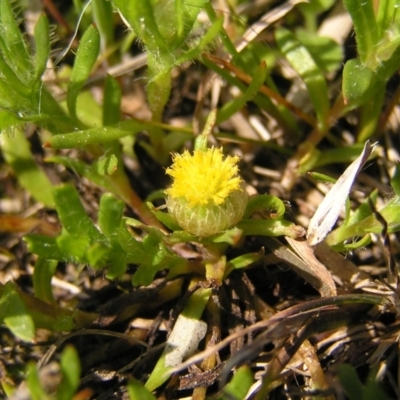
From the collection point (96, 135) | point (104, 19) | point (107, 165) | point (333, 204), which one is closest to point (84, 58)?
point (96, 135)

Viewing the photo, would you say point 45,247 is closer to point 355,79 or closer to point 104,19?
point 355,79

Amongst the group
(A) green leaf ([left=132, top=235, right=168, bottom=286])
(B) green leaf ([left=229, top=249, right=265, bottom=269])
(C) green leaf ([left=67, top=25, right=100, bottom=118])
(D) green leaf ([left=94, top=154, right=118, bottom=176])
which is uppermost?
(C) green leaf ([left=67, top=25, right=100, bottom=118])

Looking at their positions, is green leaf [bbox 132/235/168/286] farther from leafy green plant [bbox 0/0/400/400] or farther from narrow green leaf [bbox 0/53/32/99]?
narrow green leaf [bbox 0/53/32/99]

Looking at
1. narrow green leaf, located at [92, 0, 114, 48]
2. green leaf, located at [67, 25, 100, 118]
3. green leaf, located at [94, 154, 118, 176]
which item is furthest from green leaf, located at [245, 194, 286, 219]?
→ narrow green leaf, located at [92, 0, 114, 48]

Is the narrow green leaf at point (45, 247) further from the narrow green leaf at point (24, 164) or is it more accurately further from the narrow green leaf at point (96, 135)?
the narrow green leaf at point (24, 164)

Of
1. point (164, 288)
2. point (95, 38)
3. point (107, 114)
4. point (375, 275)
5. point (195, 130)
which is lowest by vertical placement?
point (375, 275)

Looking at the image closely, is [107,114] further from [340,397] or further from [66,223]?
[340,397]

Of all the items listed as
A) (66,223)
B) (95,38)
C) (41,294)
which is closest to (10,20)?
(95,38)
